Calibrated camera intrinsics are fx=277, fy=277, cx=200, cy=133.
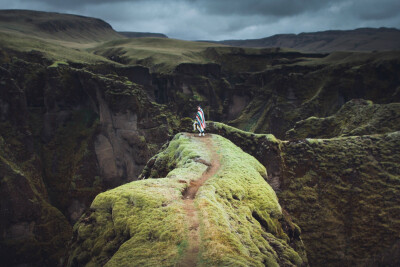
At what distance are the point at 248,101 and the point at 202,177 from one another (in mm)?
102276

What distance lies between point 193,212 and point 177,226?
1630mm

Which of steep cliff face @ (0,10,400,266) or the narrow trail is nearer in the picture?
the narrow trail

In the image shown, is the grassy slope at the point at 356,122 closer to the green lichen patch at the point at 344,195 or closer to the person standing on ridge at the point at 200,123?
the green lichen patch at the point at 344,195

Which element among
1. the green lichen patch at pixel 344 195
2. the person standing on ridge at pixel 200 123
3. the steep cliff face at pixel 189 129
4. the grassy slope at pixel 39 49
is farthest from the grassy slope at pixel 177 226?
the grassy slope at pixel 39 49

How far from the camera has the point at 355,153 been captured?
114ft

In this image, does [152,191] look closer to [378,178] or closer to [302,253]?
[302,253]

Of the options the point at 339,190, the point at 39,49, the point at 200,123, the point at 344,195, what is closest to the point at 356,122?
the point at 339,190

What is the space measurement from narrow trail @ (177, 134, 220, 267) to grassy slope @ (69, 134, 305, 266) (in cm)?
25

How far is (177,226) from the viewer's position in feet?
41.1

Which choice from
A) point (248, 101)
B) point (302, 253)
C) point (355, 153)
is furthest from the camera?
point (248, 101)

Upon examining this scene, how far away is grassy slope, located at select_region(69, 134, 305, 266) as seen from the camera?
11.3m

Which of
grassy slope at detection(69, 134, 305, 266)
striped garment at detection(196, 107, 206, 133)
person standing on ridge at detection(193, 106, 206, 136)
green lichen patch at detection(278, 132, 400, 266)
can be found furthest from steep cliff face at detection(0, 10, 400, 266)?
striped garment at detection(196, 107, 206, 133)

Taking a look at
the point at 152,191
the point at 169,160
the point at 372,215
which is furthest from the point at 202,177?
the point at 372,215

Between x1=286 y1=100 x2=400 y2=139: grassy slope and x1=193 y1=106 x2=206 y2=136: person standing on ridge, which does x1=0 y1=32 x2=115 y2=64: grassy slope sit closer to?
x1=193 y1=106 x2=206 y2=136: person standing on ridge
